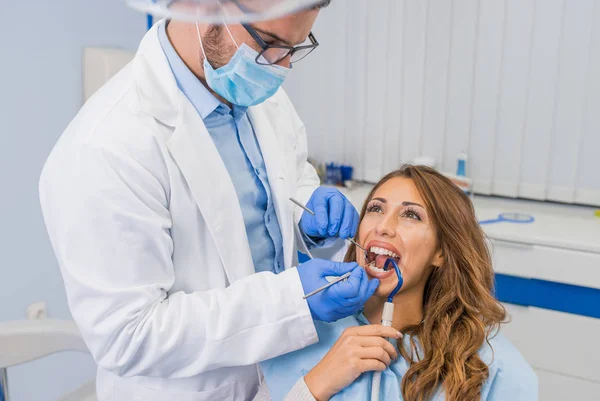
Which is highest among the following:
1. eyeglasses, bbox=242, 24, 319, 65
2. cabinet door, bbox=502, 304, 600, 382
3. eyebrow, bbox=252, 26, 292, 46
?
eyebrow, bbox=252, 26, 292, 46

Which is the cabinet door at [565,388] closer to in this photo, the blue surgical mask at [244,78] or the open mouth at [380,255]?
the open mouth at [380,255]

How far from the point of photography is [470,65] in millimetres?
2330

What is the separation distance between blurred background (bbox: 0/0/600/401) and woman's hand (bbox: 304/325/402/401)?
977mm

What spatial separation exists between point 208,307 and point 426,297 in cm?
64

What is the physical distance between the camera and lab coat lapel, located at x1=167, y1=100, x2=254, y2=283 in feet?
3.76

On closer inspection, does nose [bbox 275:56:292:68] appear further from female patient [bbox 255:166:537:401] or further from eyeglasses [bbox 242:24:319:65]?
female patient [bbox 255:166:537:401]

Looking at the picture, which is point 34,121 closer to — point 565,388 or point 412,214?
point 412,214

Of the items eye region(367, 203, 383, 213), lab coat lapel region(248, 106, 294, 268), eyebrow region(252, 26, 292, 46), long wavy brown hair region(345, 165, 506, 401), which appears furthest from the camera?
eye region(367, 203, 383, 213)

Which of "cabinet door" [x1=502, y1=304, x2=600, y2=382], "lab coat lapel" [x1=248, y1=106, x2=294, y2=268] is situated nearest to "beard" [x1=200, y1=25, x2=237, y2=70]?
"lab coat lapel" [x1=248, y1=106, x2=294, y2=268]

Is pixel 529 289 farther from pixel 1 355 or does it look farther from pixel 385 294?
pixel 1 355

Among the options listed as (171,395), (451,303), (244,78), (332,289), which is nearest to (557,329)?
(451,303)

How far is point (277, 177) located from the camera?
53.5 inches

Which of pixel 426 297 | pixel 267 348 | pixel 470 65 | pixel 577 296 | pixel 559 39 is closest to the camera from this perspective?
pixel 267 348

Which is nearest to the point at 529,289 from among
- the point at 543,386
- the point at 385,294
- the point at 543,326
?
the point at 543,326
